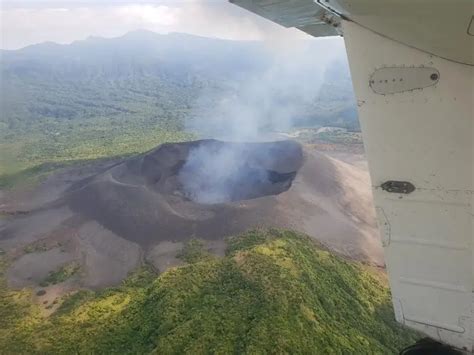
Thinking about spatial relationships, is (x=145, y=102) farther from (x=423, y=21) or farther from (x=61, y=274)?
(x=423, y=21)

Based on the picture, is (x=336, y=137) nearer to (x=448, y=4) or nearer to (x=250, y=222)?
(x=250, y=222)

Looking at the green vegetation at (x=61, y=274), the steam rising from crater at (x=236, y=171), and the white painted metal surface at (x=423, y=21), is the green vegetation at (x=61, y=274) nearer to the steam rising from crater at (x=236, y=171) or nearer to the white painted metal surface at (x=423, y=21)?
the steam rising from crater at (x=236, y=171)

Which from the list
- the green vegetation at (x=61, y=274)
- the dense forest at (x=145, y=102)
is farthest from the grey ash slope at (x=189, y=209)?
the dense forest at (x=145, y=102)

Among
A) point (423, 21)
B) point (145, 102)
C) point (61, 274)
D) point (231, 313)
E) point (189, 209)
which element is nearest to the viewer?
point (423, 21)

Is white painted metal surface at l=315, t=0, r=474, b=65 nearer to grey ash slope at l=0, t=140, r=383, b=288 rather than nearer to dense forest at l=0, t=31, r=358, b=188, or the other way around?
grey ash slope at l=0, t=140, r=383, b=288

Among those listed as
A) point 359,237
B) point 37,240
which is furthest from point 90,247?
point 359,237

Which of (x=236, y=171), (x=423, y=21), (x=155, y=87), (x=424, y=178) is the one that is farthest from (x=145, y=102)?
(x=423, y=21)
